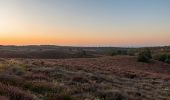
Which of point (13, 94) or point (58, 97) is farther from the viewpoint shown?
point (58, 97)

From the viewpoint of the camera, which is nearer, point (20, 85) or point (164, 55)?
point (20, 85)

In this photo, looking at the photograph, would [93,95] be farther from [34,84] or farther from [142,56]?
[142,56]

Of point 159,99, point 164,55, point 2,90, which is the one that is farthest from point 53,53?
point 2,90

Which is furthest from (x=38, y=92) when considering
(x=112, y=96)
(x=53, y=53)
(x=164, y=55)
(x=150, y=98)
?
(x=53, y=53)

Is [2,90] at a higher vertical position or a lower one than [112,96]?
higher

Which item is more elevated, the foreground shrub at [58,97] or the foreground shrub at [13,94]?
the foreground shrub at [13,94]

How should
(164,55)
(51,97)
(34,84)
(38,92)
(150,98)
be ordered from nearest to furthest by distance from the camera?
(51,97) < (38,92) < (34,84) < (150,98) < (164,55)

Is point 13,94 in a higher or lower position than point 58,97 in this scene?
higher

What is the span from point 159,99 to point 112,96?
357 centimetres

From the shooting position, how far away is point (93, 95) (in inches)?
512

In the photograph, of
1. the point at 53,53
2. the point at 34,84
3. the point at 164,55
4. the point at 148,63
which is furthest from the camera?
the point at 53,53

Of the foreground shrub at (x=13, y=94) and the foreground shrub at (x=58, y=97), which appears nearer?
the foreground shrub at (x=13, y=94)

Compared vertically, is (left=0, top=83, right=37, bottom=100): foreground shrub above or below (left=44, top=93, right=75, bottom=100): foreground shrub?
above

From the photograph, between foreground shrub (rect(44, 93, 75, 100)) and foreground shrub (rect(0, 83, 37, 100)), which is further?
foreground shrub (rect(44, 93, 75, 100))
